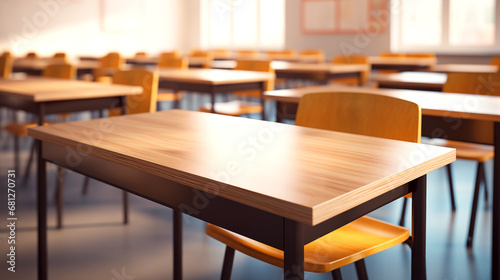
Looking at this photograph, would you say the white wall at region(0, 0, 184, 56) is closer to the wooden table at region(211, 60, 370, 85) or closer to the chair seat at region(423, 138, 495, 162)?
the wooden table at region(211, 60, 370, 85)

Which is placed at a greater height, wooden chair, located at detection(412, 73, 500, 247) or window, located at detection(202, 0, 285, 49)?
window, located at detection(202, 0, 285, 49)

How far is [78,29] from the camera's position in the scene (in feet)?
32.2

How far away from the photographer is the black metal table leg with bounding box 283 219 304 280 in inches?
34.4

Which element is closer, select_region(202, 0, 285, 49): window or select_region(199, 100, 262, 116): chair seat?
select_region(199, 100, 262, 116): chair seat

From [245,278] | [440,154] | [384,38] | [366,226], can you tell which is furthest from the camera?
[384,38]

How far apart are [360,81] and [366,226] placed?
3771 mm

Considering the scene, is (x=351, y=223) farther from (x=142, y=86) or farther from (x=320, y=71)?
(x=320, y=71)

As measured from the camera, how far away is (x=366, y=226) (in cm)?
150

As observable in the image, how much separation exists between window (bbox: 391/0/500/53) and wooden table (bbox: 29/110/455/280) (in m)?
6.69

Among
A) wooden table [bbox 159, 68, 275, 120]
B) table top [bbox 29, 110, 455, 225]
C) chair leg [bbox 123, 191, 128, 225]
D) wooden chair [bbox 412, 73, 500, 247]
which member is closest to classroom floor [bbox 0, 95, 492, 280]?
chair leg [bbox 123, 191, 128, 225]

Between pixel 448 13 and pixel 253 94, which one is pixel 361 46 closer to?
pixel 448 13

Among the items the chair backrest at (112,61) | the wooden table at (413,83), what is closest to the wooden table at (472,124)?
the wooden table at (413,83)

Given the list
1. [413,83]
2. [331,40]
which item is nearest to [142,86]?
[413,83]

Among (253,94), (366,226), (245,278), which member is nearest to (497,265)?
(366,226)
